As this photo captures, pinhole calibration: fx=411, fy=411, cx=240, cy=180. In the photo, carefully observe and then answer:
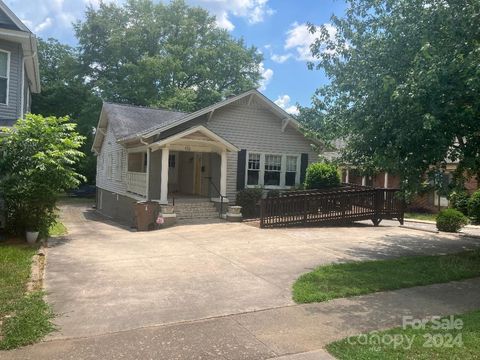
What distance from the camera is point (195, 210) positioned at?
1659 centimetres

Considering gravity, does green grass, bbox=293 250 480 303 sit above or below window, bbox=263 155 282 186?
below

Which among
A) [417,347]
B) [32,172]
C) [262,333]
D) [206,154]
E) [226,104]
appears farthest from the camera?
[206,154]

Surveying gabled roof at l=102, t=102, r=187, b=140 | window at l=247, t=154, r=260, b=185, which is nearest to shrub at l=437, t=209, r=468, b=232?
window at l=247, t=154, r=260, b=185

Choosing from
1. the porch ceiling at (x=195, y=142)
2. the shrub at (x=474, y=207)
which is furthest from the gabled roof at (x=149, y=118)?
the shrub at (x=474, y=207)

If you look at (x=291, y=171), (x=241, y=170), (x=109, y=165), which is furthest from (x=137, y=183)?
(x=291, y=171)

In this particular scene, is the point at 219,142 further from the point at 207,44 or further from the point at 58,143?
the point at 207,44

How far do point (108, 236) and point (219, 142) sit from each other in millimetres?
6104

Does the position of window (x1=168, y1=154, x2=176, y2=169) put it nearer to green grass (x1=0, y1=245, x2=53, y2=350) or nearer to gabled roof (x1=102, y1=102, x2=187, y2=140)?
gabled roof (x1=102, y1=102, x2=187, y2=140)

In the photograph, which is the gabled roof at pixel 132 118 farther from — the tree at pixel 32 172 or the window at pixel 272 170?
the tree at pixel 32 172

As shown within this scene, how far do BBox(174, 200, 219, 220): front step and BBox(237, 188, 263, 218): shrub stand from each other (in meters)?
1.50

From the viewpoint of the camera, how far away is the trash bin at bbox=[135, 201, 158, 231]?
14.8 m

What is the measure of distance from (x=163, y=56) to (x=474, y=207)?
108 ft

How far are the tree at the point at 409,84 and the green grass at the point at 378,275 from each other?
1746 mm

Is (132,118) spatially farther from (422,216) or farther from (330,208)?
(422,216)
